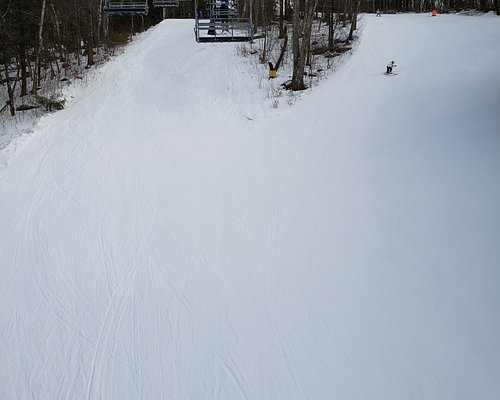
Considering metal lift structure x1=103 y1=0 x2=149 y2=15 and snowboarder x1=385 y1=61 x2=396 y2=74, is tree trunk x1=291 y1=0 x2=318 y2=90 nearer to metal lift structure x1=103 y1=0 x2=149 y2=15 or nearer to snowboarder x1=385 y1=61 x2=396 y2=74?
snowboarder x1=385 y1=61 x2=396 y2=74

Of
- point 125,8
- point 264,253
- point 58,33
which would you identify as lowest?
point 264,253

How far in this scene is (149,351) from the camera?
4.89 metres

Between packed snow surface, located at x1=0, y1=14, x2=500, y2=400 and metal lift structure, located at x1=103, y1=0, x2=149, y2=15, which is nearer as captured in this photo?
packed snow surface, located at x1=0, y1=14, x2=500, y2=400

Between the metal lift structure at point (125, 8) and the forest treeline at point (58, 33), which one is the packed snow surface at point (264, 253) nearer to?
the forest treeline at point (58, 33)

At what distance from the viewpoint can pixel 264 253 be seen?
6.62m

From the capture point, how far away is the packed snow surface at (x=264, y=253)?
4.58 m

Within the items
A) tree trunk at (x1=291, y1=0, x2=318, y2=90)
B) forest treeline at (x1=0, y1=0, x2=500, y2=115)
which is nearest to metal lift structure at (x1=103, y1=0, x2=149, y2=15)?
forest treeline at (x1=0, y1=0, x2=500, y2=115)

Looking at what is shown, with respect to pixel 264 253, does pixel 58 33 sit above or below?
above

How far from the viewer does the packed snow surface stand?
15.0 ft

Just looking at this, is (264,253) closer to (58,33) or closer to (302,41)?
(302,41)

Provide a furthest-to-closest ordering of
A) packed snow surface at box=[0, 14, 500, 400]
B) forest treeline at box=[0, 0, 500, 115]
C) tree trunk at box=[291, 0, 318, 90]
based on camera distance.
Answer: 1. forest treeline at box=[0, 0, 500, 115]
2. tree trunk at box=[291, 0, 318, 90]
3. packed snow surface at box=[0, 14, 500, 400]

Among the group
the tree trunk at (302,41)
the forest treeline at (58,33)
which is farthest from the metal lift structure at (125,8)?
the tree trunk at (302,41)

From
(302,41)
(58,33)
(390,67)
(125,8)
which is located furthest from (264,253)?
(58,33)

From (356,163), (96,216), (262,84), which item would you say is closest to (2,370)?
(96,216)
